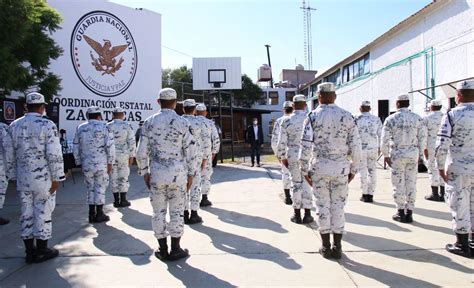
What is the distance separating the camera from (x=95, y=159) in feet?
22.0

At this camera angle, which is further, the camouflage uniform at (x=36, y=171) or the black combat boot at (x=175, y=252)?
the camouflage uniform at (x=36, y=171)

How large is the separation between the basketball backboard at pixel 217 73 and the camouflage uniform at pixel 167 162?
13.2 m

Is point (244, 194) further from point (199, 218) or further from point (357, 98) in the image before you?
point (357, 98)

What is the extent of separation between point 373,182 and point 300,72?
37.1 meters

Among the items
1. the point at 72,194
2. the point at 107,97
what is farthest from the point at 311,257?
the point at 107,97

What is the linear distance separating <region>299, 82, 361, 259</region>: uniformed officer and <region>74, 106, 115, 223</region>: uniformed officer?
3.85 meters

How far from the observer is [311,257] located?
458 cm

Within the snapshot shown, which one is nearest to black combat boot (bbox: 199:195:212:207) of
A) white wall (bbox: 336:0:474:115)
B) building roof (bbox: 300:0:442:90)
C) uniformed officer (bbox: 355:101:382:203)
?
uniformed officer (bbox: 355:101:382:203)

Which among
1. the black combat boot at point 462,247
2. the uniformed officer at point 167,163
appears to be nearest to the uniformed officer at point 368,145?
the black combat boot at point 462,247

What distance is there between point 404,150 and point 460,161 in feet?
4.58

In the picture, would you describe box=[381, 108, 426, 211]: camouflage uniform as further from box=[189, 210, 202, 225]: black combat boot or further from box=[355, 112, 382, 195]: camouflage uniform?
box=[189, 210, 202, 225]: black combat boot

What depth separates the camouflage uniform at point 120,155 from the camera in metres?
7.93

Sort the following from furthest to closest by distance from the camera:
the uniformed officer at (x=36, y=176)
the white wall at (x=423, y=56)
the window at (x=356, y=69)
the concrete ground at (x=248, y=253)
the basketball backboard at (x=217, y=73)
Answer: the window at (x=356, y=69) < the basketball backboard at (x=217, y=73) < the white wall at (x=423, y=56) < the uniformed officer at (x=36, y=176) < the concrete ground at (x=248, y=253)

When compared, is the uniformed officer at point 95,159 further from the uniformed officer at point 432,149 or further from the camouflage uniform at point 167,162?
the uniformed officer at point 432,149
